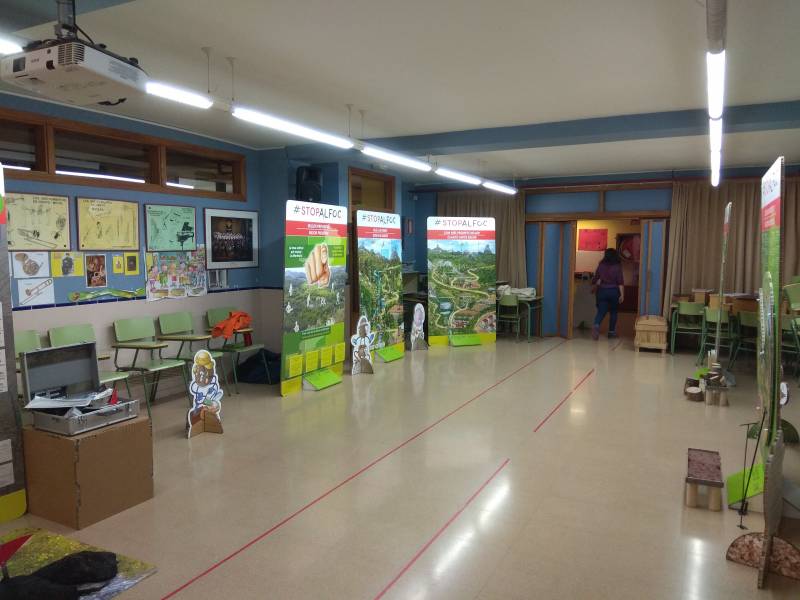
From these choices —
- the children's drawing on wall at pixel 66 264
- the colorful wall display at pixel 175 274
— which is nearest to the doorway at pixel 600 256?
the colorful wall display at pixel 175 274

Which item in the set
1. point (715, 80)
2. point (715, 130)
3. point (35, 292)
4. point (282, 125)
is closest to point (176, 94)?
point (282, 125)

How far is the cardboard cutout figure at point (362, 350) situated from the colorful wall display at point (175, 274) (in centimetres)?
212

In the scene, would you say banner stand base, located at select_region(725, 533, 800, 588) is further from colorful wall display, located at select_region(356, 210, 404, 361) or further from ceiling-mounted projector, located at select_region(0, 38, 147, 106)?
colorful wall display, located at select_region(356, 210, 404, 361)

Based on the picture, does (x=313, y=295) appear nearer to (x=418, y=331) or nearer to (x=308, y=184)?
(x=308, y=184)

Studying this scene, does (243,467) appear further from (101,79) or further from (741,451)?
(741,451)

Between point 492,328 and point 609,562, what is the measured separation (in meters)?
7.08

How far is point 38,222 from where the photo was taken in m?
5.42

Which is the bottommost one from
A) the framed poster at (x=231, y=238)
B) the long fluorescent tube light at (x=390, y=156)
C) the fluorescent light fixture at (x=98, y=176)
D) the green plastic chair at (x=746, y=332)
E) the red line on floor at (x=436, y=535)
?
the red line on floor at (x=436, y=535)

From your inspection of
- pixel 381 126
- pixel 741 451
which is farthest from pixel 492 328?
pixel 741 451

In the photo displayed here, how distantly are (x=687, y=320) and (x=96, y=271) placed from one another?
29.7 feet

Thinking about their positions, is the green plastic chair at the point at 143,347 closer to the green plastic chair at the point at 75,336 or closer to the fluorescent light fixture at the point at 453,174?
the green plastic chair at the point at 75,336

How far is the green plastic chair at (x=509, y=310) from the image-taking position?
10375 mm

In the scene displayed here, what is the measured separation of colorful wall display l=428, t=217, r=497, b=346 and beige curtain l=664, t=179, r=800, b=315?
3.29 m

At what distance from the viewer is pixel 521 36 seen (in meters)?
3.78
